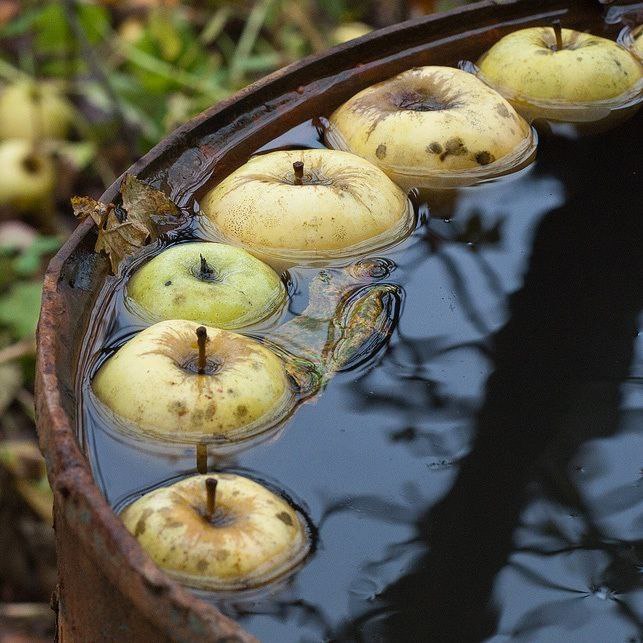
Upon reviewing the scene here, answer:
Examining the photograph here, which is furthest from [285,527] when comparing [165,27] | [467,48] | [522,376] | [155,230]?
[165,27]

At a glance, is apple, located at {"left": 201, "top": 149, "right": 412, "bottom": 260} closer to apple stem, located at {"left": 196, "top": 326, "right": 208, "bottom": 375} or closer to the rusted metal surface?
the rusted metal surface

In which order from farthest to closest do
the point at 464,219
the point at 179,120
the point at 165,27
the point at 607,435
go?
1. the point at 165,27
2. the point at 179,120
3. the point at 464,219
4. the point at 607,435

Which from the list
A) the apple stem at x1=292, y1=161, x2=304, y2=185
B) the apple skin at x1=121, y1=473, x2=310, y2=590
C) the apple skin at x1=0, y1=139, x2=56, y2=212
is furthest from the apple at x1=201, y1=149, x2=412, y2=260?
the apple skin at x1=0, y1=139, x2=56, y2=212

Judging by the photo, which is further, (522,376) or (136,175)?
(136,175)

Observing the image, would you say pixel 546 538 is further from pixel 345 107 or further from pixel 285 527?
pixel 345 107

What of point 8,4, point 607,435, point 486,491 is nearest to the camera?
point 486,491

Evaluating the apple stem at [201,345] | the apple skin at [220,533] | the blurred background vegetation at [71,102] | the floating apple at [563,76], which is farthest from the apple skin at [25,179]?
the apple skin at [220,533]

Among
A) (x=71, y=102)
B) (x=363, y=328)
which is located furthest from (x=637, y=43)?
(x=71, y=102)
